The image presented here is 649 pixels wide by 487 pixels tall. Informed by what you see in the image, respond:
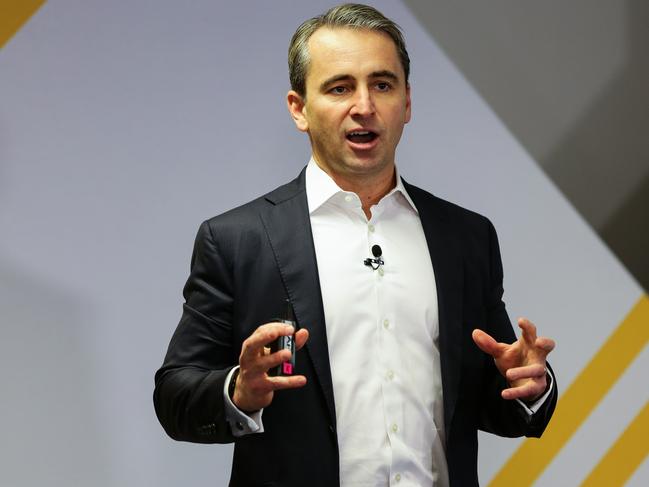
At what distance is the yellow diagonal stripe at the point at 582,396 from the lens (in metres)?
3.28

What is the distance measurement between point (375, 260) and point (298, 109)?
1.62 feet

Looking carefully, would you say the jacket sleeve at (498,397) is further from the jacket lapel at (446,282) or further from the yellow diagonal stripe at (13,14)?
the yellow diagonal stripe at (13,14)

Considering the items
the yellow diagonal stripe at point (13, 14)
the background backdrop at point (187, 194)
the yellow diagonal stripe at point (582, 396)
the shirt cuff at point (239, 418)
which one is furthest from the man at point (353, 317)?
the yellow diagonal stripe at point (13, 14)

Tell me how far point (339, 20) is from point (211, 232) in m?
0.65

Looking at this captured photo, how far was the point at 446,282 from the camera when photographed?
7.50 ft

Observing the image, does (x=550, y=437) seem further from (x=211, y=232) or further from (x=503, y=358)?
(x=211, y=232)

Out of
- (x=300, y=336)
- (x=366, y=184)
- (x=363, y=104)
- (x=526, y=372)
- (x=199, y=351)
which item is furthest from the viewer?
(x=366, y=184)

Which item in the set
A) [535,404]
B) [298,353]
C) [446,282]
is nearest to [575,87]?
[446,282]

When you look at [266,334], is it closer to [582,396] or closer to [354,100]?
[354,100]

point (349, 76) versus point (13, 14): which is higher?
point (13, 14)

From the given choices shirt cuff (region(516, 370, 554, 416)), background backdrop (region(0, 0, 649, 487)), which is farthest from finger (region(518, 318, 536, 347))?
background backdrop (region(0, 0, 649, 487))

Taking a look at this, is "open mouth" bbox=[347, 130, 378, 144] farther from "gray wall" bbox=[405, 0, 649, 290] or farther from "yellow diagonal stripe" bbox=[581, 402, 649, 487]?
"yellow diagonal stripe" bbox=[581, 402, 649, 487]

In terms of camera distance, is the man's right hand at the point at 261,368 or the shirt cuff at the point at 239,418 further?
the shirt cuff at the point at 239,418

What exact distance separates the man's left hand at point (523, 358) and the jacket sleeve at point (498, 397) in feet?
0.33
